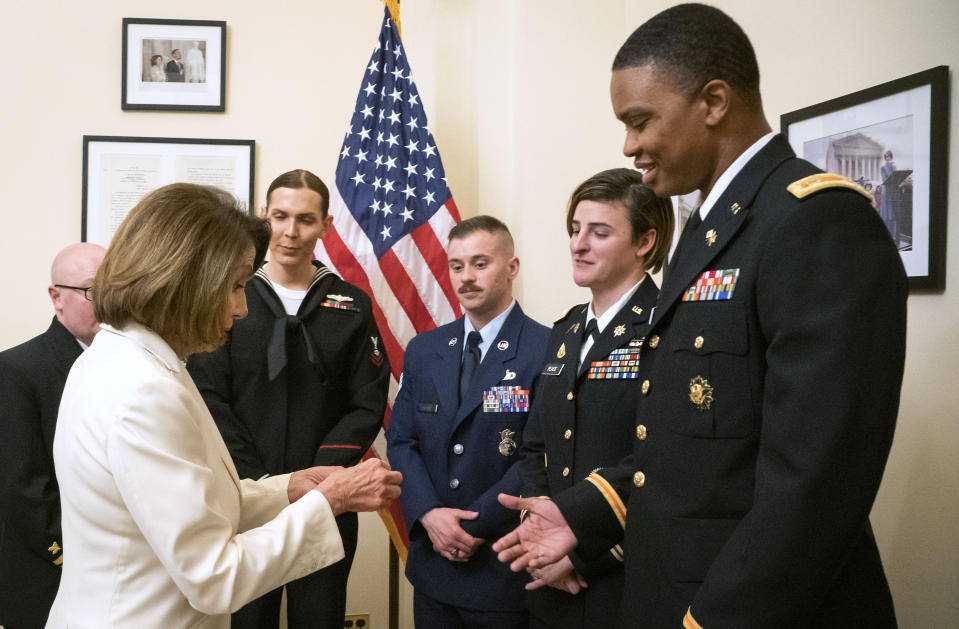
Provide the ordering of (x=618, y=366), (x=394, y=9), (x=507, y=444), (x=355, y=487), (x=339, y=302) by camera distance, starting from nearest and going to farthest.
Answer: (x=355, y=487) < (x=618, y=366) < (x=507, y=444) < (x=339, y=302) < (x=394, y=9)

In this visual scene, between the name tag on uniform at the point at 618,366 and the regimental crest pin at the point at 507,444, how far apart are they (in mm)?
534

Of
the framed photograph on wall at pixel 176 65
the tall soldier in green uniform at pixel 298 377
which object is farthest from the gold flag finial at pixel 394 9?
the tall soldier in green uniform at pixel 298 377

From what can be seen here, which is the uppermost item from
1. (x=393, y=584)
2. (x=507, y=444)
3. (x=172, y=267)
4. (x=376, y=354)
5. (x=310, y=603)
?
(x=172, y=267)

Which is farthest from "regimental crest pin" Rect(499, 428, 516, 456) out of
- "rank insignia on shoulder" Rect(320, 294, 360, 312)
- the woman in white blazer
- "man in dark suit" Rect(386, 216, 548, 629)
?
the woman in white blazer

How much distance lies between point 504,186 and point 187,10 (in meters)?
1.70

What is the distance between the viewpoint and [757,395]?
1.08 metres

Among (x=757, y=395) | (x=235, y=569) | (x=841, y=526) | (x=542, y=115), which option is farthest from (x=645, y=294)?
(x=542, y=115)

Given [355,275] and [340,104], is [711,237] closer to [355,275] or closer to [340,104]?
[355,275]

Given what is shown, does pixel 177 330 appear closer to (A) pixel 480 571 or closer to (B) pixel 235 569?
(B) pixel 235 569

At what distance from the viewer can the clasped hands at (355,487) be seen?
153 cm

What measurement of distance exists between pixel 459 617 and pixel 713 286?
147cm

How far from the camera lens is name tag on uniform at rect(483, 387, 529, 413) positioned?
2.28m

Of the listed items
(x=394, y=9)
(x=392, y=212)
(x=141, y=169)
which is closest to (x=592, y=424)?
(x=392, y=212)

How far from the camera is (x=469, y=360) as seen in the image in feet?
7.97
